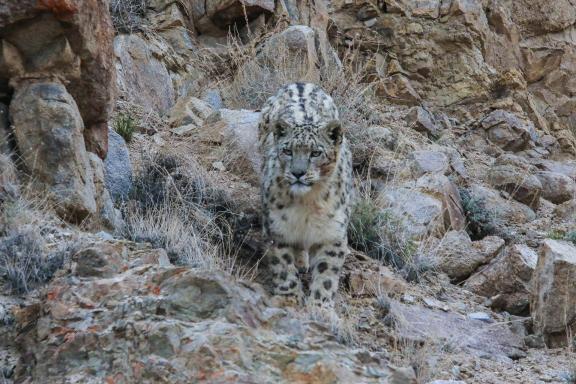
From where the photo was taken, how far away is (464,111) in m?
16.6

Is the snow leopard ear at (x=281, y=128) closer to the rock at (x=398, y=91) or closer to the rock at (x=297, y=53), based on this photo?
the rock at (x=297, y=53)

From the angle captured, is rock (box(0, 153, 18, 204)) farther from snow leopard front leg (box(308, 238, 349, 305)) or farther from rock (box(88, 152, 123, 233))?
snow leopard front leg (box(308, 238, 349, 305))

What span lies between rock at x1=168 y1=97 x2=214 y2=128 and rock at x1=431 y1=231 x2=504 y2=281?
3.98m

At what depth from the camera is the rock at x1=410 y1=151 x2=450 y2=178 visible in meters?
11.6

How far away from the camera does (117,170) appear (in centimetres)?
899

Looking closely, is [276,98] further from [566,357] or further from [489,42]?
[489,42]

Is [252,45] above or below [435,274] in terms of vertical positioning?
above

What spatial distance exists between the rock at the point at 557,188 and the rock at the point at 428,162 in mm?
2093

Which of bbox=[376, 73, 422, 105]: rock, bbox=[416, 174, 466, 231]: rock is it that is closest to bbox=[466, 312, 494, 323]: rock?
bbox=[416, 174, 466, 231]: rock

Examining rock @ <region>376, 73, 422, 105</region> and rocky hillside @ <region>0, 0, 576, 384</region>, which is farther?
rock @ <region>376, 73, 422, 105</region>

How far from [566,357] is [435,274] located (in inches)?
95.1

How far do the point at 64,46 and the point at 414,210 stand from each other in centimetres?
501

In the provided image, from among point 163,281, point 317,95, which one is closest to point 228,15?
point 317,95

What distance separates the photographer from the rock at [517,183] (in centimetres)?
1270
